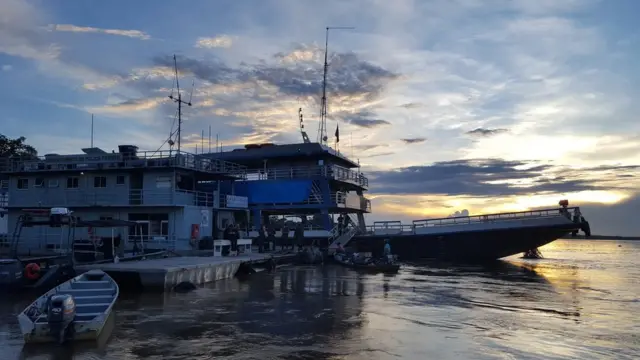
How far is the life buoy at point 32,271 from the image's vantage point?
23.9m

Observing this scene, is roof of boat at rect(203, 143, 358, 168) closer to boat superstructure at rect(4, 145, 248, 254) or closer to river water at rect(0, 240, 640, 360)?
boat superstructure at rect(4, 145, 248, 254)

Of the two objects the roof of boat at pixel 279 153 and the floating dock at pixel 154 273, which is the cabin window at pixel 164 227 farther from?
the roof of boat at pixel 279 153

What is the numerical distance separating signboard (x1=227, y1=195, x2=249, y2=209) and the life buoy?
1987cm

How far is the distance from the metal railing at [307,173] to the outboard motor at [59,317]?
34668mm

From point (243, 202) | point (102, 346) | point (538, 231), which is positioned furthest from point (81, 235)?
point (538, 231)

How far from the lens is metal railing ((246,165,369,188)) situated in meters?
47.9

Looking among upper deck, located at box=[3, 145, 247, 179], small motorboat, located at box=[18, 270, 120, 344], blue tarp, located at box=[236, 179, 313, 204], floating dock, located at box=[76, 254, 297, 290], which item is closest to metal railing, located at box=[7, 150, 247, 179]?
upper deck, located at box=[3, 145, 247, 179]

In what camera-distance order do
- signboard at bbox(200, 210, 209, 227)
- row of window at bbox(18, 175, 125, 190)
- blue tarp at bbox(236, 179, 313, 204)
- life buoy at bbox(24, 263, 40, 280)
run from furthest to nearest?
1. blue tarp at bbox(236, 179, 313, 204)
2. signboard at bbox(200, 210, 209, 227)
3. row of window at bbox(18, 175, 125, 190)
4. life buoy at bbox(24, 263, 40, 280)

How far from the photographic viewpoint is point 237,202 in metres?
44.5

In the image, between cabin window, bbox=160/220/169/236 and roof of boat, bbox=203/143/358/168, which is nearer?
cabin window, bbox=160/220/169/236

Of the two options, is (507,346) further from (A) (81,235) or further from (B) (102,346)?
(A) (81,235)

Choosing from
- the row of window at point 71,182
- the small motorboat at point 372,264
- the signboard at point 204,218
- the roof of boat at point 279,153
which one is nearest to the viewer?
the small motorboat at point 372,264

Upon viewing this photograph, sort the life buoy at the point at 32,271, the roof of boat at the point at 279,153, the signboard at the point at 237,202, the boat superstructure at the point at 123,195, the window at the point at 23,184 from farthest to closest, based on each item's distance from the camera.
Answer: the roof of boat at the point at 279,153, the signboard at the point at 237,202, the window at the point at 23,184, the boat superstructure at the point at 123,195, the life buoy at the point at 32,271

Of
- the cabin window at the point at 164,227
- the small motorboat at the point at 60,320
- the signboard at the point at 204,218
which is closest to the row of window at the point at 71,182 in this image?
the cabin window at the point at 164,227
